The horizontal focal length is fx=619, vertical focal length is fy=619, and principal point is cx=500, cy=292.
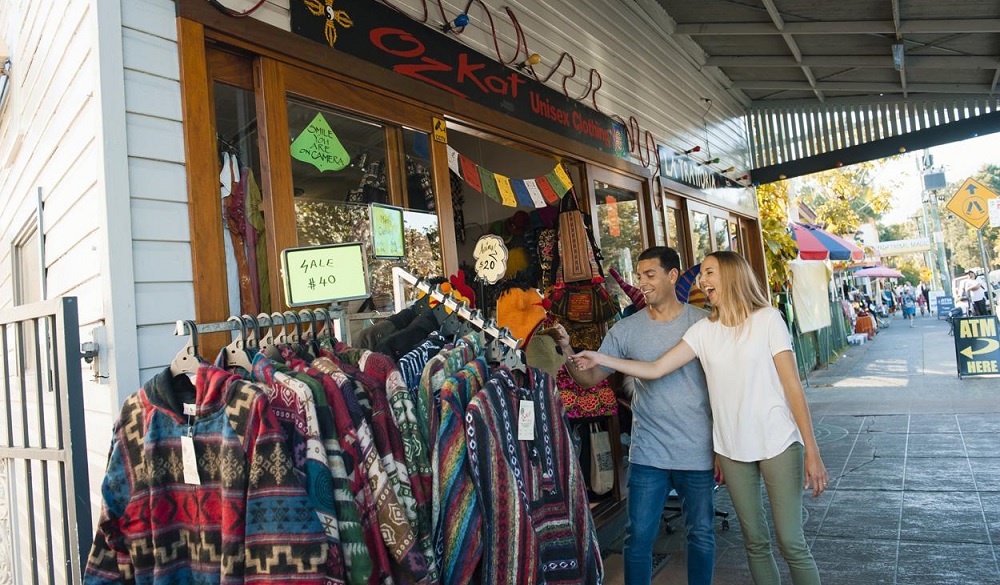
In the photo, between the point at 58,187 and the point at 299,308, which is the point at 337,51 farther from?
the point at 58,187

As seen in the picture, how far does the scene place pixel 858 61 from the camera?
736cm

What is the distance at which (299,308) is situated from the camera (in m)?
2.60

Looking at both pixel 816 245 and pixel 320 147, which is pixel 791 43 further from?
pixel 320 147

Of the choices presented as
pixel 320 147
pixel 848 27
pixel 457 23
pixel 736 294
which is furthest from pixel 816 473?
pixel 848 27

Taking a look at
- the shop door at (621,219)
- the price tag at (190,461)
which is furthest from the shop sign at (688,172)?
the price tag at (190,461)

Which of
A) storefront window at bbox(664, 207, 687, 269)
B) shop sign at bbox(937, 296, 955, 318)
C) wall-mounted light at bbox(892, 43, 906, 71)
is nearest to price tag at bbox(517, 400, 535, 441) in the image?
storefront window at bbox(664, 207, 687, 269)

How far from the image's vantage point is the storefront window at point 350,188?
2.72 m

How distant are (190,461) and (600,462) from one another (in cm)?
339

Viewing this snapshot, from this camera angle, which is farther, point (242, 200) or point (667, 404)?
point (667, 404)

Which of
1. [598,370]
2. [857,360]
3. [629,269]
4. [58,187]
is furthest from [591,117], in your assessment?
[857,360]

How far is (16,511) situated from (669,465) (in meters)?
2.84

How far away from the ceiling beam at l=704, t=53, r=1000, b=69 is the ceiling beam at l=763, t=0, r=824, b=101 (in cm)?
17

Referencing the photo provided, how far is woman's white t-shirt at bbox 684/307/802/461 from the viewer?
98.8 inches

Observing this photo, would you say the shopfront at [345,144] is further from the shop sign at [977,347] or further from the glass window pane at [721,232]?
the shop sign at [977,347]
